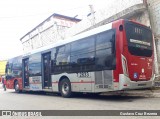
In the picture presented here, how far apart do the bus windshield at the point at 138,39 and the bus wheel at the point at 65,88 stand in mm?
3985

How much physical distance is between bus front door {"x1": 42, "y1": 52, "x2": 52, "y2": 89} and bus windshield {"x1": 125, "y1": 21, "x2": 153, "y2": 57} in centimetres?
591

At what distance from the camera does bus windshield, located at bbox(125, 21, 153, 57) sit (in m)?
9.43

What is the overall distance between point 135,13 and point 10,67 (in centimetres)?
1087

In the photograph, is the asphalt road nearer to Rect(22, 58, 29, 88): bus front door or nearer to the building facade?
Rect(22, 58, 29, 88): bus front door

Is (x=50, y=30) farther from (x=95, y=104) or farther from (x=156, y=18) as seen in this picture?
(x=95, y=104)

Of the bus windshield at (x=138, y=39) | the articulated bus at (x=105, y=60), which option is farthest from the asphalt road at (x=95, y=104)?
the bus windshield at (x=138, y=39)

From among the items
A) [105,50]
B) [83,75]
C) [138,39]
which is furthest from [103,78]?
[138,39]

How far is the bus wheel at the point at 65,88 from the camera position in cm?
1186

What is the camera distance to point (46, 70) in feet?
46.6

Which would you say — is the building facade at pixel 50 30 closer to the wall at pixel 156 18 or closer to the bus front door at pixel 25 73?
the bus front door at pixel 25 73

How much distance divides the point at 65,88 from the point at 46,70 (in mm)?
2429

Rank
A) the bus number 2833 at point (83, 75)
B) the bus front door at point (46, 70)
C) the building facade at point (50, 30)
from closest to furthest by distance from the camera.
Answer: the bus number 2833 at point (83, 75) → the bus front door at point (46, 70) → the building facade at point (50, 30)

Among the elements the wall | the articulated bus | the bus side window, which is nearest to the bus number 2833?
the articulated bus

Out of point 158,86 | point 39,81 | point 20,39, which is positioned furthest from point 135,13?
point 20,39
